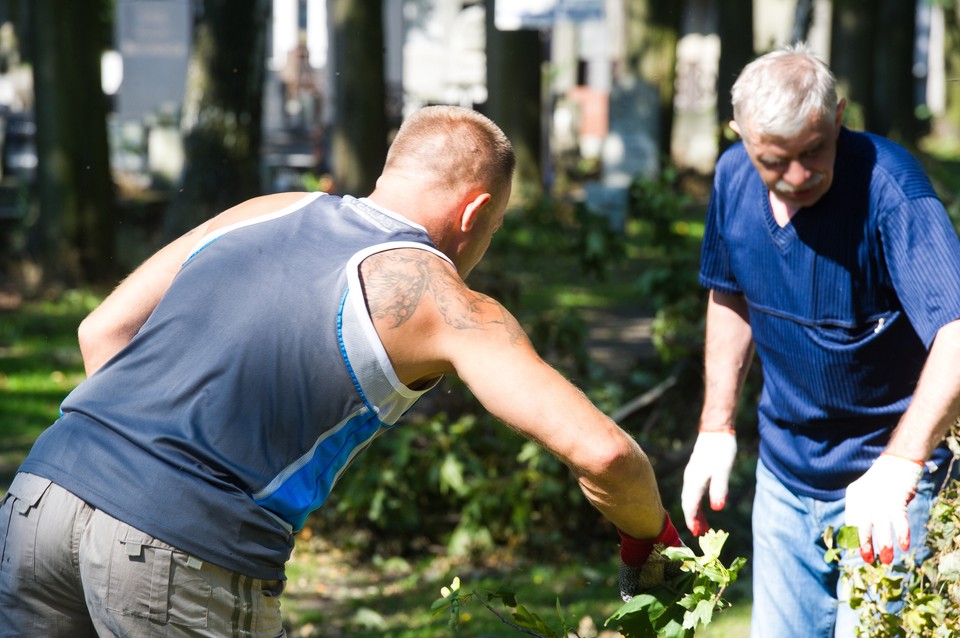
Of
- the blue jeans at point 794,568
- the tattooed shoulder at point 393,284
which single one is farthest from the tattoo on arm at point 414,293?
the blue jeans at point 794,568

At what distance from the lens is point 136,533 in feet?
7.46

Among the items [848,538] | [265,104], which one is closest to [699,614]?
[848,538]

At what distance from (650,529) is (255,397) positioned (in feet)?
2.85

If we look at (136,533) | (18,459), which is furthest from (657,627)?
(18,459)

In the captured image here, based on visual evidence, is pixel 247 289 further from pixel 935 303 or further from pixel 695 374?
pixel 695 374

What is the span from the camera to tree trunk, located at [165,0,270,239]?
8.85m

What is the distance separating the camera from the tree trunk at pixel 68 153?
1059 centimetres

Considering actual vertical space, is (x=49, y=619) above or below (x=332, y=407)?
below

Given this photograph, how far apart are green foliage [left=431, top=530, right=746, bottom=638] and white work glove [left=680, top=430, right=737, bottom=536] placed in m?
0.55

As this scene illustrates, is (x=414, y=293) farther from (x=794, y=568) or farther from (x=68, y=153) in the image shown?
(x=68, y=153)

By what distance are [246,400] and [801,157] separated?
1403 mm

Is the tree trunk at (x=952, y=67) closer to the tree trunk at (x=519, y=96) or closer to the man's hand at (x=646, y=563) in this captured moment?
the tree trunk at (x=519, y=96)

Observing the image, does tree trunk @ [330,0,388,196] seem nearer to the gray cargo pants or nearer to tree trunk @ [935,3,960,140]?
the gray cargo pants

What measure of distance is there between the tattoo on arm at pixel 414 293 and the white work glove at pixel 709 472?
107cm
